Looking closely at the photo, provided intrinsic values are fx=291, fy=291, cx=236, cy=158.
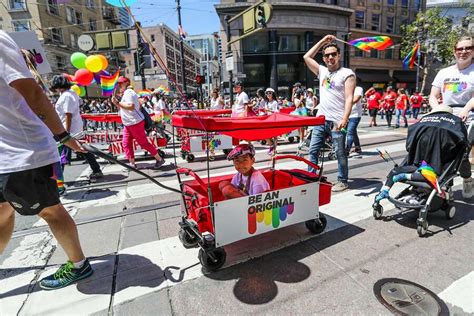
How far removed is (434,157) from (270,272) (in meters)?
2.28

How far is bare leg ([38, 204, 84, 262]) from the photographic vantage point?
2266 mm

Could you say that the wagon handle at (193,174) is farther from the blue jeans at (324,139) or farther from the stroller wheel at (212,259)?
the blue jeans at (324,139)

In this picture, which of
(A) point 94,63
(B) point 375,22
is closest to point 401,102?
(A) point 94,63

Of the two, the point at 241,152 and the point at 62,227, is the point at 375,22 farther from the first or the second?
the point at 62,227

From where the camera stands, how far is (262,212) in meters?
2.71

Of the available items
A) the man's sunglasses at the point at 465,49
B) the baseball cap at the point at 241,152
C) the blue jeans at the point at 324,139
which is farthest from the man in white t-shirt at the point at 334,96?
the baseball cap at the point at 241,152

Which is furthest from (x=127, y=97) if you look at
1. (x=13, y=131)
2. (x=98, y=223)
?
(x=13, y=131)

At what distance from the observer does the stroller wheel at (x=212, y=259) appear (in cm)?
255

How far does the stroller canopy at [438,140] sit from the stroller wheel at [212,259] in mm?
2518

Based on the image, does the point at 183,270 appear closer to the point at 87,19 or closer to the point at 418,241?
the point at 418,241

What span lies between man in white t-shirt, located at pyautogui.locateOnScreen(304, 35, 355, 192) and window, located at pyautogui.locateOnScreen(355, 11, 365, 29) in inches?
1537

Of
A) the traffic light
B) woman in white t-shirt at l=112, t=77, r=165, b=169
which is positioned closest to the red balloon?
woman in white t-shirt at l=112, t=77, r=165, b=169

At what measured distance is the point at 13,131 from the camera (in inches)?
80.5

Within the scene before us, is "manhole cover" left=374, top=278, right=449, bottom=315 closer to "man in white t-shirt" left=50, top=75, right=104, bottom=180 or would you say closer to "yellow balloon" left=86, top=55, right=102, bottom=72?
"man in white t-shirt" left=50, top=75, right=104, bottom=180
